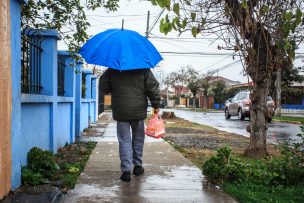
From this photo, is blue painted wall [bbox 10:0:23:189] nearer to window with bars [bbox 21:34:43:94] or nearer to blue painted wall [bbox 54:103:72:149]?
window with bars [bbox 21:34:43:94]

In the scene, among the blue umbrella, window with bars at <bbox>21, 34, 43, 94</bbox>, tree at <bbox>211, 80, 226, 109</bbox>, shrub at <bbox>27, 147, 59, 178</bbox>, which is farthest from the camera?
tree at <bbox>211, 80, 226, 109</bbox>

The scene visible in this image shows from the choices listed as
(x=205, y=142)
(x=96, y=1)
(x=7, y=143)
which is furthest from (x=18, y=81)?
(x=205, y=142)

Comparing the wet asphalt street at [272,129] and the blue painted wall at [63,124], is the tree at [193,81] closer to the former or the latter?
the wet asphalt street at [272,129]

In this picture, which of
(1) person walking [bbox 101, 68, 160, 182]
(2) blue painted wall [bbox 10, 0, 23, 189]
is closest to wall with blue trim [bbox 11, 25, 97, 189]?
(2) blue painted wall [bbox 10, 0, 23, 189]

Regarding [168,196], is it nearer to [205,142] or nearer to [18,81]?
[18,81]

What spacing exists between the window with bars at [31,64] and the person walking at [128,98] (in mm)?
1337

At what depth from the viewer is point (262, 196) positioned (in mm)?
4848

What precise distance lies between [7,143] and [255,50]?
5092 mm

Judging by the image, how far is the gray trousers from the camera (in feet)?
18.6

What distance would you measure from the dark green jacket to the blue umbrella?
23 cm

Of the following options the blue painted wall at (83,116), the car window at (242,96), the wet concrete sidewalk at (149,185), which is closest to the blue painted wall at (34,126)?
the wet concrete sidewalk at (149,185)

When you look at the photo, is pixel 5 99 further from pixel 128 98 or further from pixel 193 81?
pixel 193 81

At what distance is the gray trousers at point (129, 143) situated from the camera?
18.6ft

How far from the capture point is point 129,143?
5.77 metres
